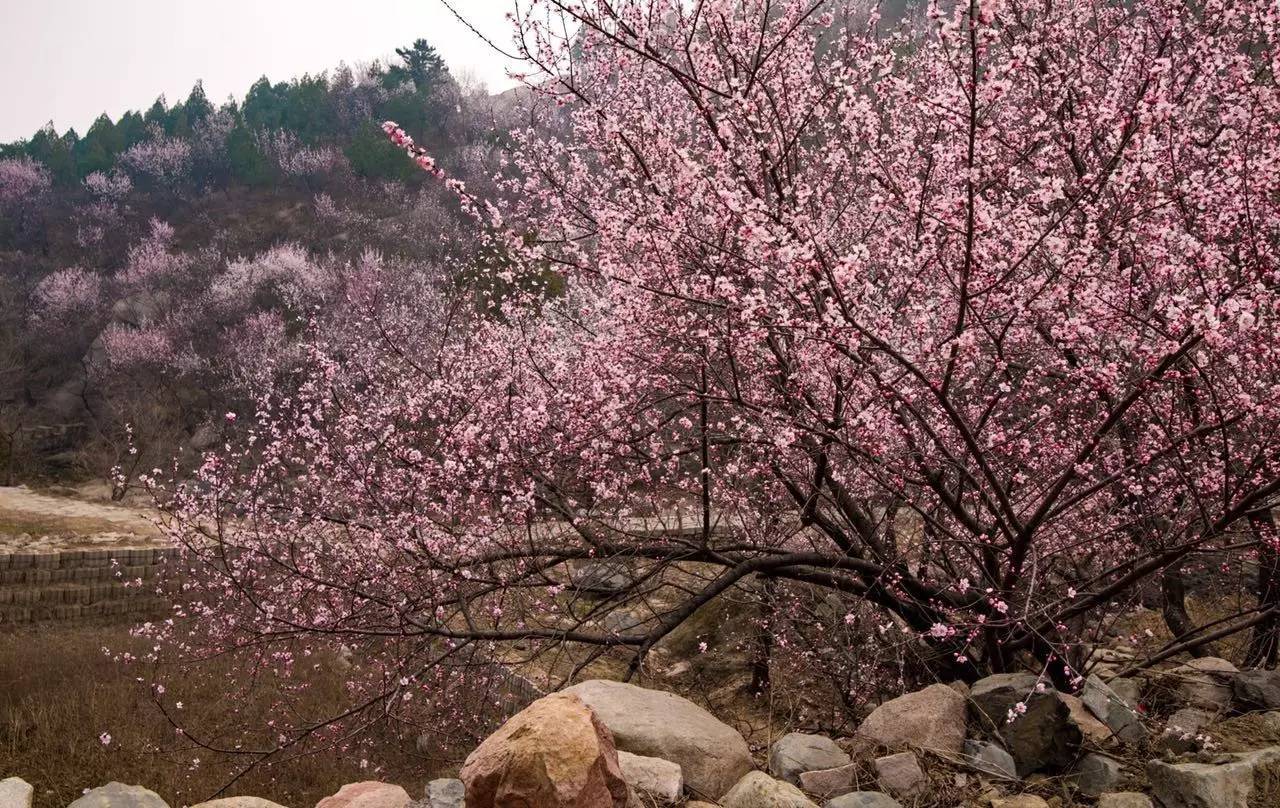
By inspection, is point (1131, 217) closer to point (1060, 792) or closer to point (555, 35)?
point (1060, 792)

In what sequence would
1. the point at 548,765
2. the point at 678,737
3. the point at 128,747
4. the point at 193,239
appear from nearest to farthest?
1. the point at 548,765
2. the point at 678,737
3. the point at 128,747
4. the point at 193,239

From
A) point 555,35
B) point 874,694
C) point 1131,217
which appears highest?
point 555,35

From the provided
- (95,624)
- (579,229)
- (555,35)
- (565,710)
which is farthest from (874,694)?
(95,624)

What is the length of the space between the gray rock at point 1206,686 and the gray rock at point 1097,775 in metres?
1.07

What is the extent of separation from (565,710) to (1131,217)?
3785mm

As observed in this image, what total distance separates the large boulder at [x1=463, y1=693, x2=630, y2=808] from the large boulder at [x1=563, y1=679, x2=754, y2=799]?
51 cm

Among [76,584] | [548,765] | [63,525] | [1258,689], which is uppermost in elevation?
[548,765]

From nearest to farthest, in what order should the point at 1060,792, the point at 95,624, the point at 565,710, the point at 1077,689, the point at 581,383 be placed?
the point at 565,710, the point at 1060,792, the point at 1077,689, the point at 581,383, the point at 95,624

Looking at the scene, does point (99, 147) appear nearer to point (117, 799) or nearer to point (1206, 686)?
point (117, 799)

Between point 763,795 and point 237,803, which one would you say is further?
point 237,803

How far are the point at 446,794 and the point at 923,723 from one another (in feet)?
8.15

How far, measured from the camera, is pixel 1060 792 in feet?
13.1

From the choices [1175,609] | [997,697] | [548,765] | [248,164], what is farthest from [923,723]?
[248,164]

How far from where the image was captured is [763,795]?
3.55 meters
